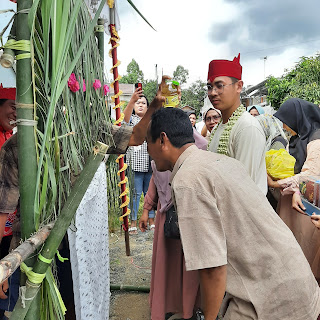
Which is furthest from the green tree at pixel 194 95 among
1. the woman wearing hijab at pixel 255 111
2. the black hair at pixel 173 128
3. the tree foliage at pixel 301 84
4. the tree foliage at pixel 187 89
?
the black hair at pixel 173 128

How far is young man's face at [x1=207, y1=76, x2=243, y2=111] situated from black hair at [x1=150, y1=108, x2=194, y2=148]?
2.23 feet

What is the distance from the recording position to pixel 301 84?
42.1 feet

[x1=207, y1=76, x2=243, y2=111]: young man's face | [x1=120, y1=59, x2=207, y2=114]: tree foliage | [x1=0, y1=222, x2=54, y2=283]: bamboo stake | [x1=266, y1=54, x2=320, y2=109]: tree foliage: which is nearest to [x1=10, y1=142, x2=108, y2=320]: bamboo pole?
[x1=0, y1=222, x2=54, y2=283]: bamboo stake

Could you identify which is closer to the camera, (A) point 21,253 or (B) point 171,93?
(A) point 21,253

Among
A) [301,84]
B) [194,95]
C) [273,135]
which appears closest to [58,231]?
[273,135]

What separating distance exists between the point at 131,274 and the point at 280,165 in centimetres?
199

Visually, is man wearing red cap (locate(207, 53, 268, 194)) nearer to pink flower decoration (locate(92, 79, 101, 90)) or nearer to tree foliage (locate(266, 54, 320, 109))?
pink flower decoration (locate(92, 79, 101, 90))

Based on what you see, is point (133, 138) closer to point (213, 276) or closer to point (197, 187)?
point (197, 187)

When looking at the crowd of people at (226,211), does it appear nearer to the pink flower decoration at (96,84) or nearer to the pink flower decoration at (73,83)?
the pink flower decoration at (96,84)

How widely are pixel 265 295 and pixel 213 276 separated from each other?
246 mm

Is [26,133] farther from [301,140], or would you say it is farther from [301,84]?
[301,84]

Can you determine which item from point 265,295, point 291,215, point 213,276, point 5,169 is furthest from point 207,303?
point 291,215

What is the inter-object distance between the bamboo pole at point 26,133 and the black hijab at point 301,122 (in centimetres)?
242

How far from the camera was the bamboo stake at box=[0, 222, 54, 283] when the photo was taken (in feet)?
2.64
